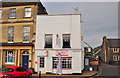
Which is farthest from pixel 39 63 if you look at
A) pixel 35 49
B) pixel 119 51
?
pixel 119 51

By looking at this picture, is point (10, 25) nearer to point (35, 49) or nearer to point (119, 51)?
point (35, 49)

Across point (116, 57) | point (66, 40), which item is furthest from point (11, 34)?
point (116, 57)

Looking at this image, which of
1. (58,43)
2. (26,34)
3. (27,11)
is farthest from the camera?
(27,11)

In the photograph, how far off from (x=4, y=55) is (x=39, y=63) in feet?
18.3

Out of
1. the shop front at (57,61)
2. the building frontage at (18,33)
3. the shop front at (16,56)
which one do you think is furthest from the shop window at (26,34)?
the shop front at (57,61)

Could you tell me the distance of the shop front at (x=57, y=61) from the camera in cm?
2042

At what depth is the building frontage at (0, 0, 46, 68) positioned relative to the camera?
869 inches

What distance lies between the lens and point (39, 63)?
21328mm

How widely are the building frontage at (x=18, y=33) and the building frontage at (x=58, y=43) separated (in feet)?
4.16

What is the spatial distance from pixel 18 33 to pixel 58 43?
6210mm

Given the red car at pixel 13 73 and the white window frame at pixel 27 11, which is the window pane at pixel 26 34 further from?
the red car at pixel 13 73

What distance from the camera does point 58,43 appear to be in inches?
832

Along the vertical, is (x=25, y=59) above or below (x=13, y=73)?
above

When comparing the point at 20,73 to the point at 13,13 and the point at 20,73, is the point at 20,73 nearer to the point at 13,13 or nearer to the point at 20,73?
the point at 20,73
